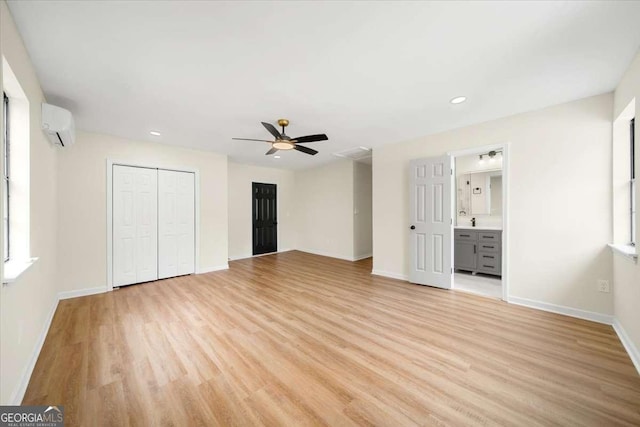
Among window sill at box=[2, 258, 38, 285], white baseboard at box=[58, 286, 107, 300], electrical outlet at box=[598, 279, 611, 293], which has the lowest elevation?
white baseboard at box=[58, 286, 107, 300]

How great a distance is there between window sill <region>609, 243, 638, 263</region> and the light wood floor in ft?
2.75

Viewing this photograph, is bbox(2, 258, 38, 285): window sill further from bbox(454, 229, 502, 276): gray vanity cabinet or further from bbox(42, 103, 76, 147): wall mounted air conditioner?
bbox(454, 229, 502, 276): gray vanity cabinet

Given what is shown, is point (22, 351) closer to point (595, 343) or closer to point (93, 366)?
point (93, 366)

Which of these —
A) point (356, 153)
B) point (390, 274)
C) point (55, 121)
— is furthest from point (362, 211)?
point (55, 121)

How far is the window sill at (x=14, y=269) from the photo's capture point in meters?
1.51

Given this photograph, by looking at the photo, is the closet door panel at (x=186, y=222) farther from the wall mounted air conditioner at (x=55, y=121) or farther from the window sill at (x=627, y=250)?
the window sill at (x=627, y=250)

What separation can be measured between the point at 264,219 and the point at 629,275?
261 inches

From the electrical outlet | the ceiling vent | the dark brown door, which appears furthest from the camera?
the dark brown door

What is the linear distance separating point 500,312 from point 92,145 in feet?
20.6

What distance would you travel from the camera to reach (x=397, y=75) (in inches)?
89.2

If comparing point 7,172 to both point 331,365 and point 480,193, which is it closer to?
point 331,365

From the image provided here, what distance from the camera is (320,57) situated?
2.00m

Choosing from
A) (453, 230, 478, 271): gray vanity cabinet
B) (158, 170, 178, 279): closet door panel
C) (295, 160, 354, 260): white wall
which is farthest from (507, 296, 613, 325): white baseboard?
(158, 170, 178, 279): closet door panel

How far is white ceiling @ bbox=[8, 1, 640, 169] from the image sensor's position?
1.56 meters
